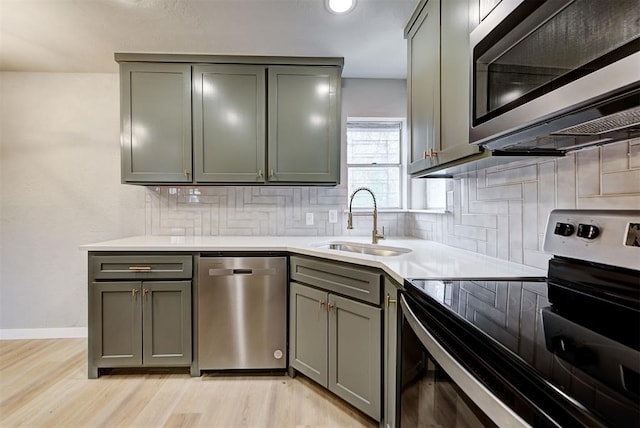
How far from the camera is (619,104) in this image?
623 mm

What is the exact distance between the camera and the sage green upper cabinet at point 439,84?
1.34m

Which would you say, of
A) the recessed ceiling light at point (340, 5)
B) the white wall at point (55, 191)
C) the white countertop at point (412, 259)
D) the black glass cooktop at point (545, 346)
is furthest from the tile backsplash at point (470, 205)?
the recessed ceiling light at point (340, 5)

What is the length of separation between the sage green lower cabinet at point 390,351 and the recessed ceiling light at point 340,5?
1.58m

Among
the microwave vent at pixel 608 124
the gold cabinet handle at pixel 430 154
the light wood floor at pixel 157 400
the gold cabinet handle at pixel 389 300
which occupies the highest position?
the gold cabinet handle at pixel 430 154

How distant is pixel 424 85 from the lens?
1.77m

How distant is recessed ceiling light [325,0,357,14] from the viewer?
1.84 meters

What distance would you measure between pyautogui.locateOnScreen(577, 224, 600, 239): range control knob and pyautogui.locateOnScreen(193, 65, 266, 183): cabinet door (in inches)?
78.8

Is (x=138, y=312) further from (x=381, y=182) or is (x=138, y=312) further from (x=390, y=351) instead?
(x=381, y=182)

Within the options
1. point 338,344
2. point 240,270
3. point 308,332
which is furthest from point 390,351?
point 240,270

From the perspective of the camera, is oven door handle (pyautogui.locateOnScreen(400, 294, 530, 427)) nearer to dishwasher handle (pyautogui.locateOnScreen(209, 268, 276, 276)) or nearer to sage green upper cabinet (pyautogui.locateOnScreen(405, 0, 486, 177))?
sage green upper cabinet (pyautogui.locateOnScreen(405, 0, 486, 177))

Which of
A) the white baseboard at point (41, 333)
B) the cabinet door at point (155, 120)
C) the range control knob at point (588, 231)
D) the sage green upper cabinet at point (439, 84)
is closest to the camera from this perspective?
the range control knob at point (588, 231)

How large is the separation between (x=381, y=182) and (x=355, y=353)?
164cm

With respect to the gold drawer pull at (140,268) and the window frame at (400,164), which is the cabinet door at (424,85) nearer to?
the window frame at (400,164)

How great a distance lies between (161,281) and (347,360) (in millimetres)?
1333
